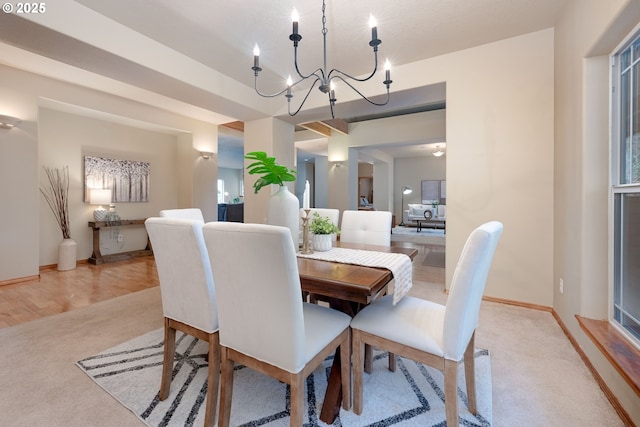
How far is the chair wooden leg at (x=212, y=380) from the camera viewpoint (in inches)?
49.4

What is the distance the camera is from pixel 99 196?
448 cm

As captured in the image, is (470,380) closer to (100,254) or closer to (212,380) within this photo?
(212,380)

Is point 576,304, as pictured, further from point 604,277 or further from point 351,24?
point 351,24

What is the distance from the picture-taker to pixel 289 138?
4.41 metres

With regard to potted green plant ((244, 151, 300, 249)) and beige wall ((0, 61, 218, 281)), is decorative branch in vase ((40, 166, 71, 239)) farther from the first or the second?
potted green plant ((244, 151, 300, 249))

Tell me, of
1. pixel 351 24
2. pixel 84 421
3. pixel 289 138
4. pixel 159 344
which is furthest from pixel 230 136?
pixel 84 421

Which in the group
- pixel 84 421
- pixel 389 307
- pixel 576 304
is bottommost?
pixel 84 421

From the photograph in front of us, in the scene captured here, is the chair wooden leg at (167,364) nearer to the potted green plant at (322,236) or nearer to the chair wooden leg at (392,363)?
the potted green plant at (322,236)

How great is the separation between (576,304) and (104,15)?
4.08 meters

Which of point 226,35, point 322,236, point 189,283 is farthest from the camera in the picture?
point 226,35

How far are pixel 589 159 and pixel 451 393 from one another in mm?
1712

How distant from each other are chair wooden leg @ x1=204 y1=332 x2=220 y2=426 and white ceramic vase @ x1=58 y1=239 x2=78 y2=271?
416cm

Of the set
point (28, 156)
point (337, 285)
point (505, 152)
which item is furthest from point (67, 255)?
point (505, 152)

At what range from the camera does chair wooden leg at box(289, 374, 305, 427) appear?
1.04 metres
